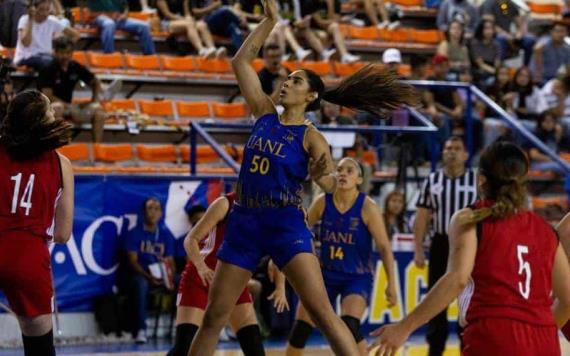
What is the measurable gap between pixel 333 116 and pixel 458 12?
472 centimetres

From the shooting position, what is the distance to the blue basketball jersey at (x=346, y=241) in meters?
9.87

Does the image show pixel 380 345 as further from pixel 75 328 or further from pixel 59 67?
pixel 59 67

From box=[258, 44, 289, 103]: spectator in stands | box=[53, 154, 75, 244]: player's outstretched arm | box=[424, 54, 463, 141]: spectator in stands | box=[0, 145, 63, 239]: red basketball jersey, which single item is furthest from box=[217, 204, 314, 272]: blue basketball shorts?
box=[424, 54, 463, 141]: spectator in stands

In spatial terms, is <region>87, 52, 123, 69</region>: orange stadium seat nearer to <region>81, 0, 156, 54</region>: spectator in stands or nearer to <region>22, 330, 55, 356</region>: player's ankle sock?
<region>81, 0, 156, 54</region>: spectator in stands

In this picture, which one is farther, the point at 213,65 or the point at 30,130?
the point at 213,65

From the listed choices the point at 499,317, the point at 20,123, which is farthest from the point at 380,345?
the point at 20,123

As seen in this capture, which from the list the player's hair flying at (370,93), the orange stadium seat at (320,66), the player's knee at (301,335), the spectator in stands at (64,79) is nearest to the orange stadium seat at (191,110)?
the orange stadium seat at (320,66)

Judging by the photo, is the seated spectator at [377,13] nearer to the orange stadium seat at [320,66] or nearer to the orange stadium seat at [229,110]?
the orange stadium seat at [320,66]

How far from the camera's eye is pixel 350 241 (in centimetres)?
993

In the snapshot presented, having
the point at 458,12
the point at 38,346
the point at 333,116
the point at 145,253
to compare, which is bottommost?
the point at 145,253

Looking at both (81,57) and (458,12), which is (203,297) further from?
(458,12)

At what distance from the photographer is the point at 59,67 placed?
47.5ft

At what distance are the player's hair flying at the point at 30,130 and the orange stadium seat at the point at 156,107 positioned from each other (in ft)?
31.6

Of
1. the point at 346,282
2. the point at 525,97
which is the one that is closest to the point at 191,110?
the point at 525,97
